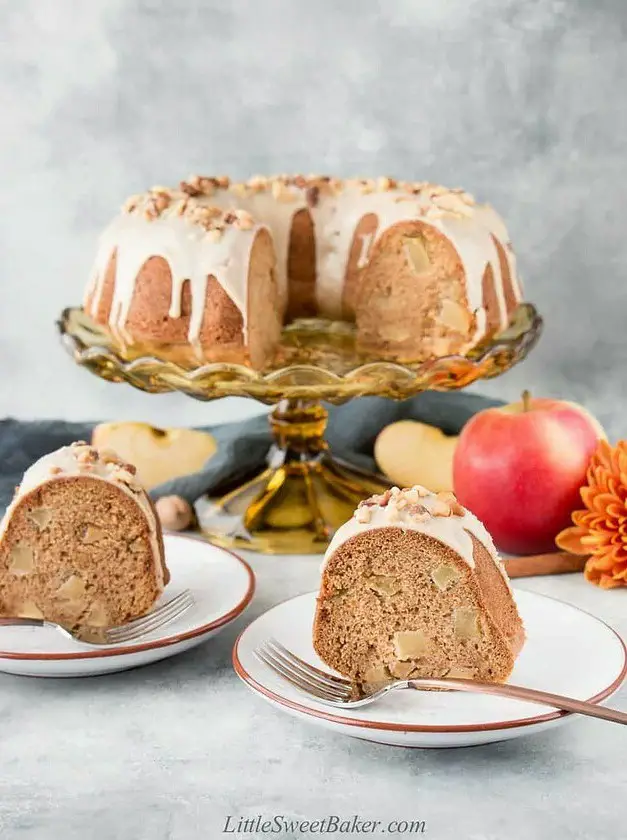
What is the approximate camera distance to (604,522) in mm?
2553

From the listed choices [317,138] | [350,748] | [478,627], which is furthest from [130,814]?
[317,138]

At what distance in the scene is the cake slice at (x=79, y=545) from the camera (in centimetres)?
215

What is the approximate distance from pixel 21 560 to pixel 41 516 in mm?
82

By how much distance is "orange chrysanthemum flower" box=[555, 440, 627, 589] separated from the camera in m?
2.52

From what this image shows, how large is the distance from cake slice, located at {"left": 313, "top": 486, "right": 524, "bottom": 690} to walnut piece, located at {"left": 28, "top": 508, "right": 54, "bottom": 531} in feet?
1.52

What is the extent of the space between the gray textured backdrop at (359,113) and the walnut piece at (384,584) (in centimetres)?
193

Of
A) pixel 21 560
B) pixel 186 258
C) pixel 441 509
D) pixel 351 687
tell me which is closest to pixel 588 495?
pixel 441 509

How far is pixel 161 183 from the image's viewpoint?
155 inches

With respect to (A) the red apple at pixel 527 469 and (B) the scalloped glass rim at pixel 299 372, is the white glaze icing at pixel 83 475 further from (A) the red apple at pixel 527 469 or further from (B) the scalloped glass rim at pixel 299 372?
(A) the red apple at pixel 527 469

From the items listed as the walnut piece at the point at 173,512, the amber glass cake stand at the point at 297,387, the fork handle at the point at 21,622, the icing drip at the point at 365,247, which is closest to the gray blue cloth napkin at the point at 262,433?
the amber glass cake stand at the point at 297,387

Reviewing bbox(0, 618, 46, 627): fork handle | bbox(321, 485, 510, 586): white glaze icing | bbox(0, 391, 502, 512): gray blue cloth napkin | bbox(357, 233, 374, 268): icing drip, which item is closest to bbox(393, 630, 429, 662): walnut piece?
bbox(321, 485, 510, 586): white glaze icing

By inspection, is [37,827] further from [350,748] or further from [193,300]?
[193,300]

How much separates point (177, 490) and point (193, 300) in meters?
0.43

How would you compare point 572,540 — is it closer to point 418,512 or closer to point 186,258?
point 418,512
